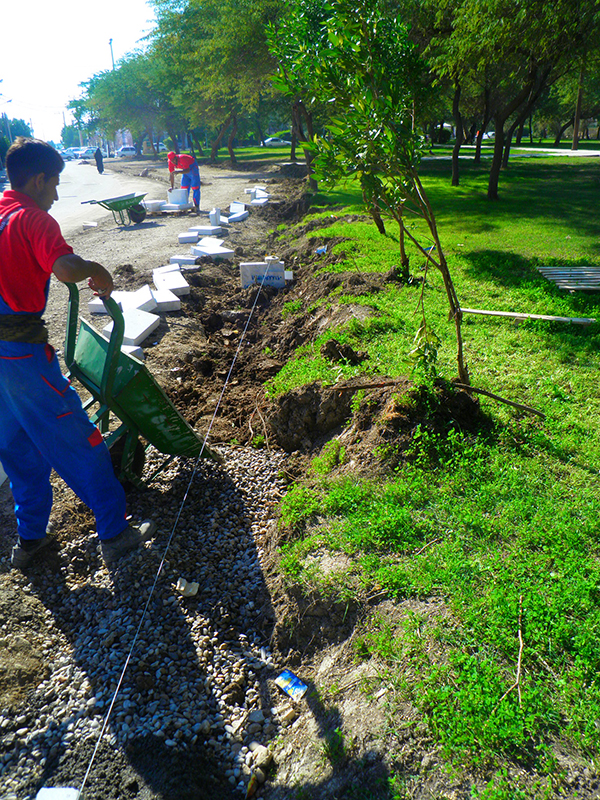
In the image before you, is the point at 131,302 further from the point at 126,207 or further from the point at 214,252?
the point at 126,207

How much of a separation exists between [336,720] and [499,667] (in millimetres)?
802

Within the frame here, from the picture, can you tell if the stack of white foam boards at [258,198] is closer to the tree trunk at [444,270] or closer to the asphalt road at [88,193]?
the asphalt road at [88,193]

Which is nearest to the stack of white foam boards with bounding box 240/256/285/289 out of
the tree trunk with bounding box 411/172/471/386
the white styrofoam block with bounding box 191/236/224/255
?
the white styrofoam block with bounding box 191/236/224/255

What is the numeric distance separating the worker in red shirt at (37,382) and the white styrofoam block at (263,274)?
6.23 metres

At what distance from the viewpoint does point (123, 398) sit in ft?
12.2

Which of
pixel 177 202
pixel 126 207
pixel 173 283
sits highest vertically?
pixel 177 202

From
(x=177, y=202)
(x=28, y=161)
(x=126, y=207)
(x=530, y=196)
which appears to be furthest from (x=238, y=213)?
(x=28, y=161)

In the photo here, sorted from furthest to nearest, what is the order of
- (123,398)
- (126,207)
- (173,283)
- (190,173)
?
(190,173) < (126,207) < (173,283) < (123,398)

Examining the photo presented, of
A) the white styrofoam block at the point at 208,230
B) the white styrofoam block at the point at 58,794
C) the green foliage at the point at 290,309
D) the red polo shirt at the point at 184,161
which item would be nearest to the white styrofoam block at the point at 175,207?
the red polo shirt at the point at 184,161

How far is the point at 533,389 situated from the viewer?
466 cm

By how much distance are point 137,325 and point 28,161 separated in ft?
12.8

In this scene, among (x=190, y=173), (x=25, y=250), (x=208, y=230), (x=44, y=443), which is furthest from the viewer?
(x=190, y=173)

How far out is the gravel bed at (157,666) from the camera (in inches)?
97.4

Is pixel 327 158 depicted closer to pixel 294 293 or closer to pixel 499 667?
pixel 499 667
